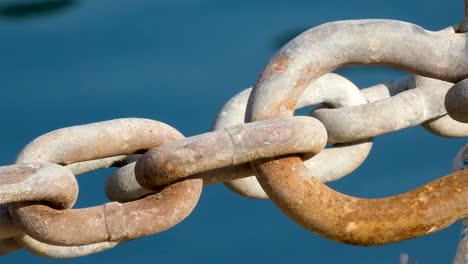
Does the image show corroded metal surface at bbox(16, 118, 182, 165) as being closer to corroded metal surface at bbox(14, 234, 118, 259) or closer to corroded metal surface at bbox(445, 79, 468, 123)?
corroded metal surface at bbox(14, 234, 118, 259)

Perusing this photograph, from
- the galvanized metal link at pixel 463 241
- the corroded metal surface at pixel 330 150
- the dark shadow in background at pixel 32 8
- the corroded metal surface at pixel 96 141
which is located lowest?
the galvanized metal link at pixel 463 241

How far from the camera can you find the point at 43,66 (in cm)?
240

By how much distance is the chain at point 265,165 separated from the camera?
1.62 metres

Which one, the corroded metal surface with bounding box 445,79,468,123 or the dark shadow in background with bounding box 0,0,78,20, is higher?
the dark shadow in background with bounding box 0,0,78,20

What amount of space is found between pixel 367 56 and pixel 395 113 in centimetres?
23

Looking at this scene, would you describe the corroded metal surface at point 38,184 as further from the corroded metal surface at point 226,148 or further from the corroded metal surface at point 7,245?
the corroded metal surface at point 7,245

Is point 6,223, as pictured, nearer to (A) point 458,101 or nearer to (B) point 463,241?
(A) point 458,101

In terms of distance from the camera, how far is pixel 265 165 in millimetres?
1644

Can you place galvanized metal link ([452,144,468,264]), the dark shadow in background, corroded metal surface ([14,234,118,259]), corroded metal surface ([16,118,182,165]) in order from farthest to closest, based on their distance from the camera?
the dark shadow in background
galvanized metal link ([452,144,468,264])
corroded metal surface ([14,234,118,259])
corroded metal surface ([16,118,182,165])

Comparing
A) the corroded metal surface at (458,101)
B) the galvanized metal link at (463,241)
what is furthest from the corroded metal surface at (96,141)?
the galvanized metal link at (463,241)

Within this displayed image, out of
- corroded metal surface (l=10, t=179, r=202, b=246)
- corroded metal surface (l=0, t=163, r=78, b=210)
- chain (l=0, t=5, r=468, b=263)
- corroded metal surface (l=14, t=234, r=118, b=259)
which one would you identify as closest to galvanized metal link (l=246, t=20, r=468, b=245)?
chain (l=0, t=5, r=468, b=263)

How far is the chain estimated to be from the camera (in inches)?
63.8

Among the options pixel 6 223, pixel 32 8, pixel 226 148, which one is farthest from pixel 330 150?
pixel 32 8

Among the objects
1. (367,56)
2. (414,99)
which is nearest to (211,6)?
(414,99)
